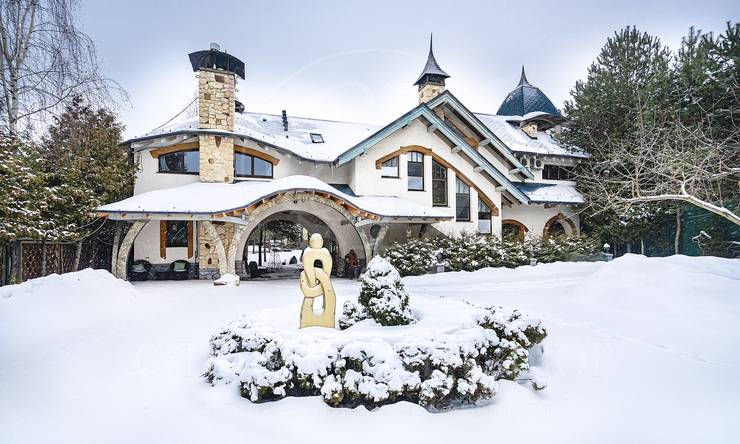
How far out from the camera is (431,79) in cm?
2019

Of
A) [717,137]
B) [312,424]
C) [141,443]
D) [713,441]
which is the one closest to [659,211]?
[717,137]

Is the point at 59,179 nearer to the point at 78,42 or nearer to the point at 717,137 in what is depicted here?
the point at 78,42

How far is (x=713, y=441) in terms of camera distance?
3.95 m

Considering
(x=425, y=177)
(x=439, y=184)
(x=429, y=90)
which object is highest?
(x=429, y=90)

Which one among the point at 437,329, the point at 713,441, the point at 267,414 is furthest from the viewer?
the point at 437,329

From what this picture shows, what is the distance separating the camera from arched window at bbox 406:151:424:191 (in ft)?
55.0

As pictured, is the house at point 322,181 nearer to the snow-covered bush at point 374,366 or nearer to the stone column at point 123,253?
the stone column at point 123,253

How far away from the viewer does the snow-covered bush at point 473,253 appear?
44.5ft

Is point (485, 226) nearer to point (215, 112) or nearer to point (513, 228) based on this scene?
point (513, 228)

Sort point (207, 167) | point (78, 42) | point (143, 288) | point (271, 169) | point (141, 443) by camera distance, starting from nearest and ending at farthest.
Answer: point (141, 443) → point (78, 42) → point (143, 288) → point (207, 167) → point (271, 169)

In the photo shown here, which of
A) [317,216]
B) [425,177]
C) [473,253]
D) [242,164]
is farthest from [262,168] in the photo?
[473,253]

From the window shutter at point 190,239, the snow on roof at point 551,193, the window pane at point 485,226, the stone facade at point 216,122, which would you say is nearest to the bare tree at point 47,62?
the stone facade at point 216,122

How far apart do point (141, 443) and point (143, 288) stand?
32.0 feet

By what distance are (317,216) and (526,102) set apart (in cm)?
1541
